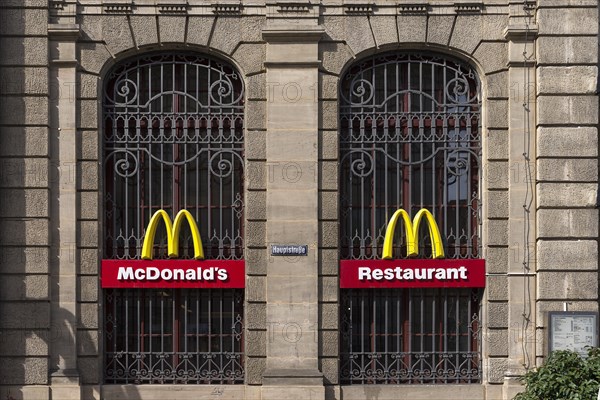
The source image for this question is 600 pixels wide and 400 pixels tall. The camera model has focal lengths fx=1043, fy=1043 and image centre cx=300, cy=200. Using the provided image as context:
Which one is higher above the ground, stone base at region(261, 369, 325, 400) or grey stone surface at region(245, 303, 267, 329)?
grey stone surface at region(245, 303, 267, 329)

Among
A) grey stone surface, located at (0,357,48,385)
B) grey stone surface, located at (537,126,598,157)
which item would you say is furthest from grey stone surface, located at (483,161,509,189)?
grey stone surface, located at (0,357,48,385)

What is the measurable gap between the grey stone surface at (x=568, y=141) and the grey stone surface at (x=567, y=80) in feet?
2.32

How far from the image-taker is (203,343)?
19797 millimetres

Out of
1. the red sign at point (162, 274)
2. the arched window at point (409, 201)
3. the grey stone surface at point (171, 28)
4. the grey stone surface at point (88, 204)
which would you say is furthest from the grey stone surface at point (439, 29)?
the grey stone surface at point (88, 204)

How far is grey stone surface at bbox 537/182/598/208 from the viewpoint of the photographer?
760 inches

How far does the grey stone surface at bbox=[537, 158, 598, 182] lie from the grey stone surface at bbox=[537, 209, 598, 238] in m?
0.59

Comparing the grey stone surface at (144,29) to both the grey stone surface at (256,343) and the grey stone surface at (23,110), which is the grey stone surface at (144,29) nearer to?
the grey stone surface at (23,110)

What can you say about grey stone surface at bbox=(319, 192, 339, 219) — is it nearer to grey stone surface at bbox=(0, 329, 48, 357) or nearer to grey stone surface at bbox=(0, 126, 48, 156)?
grey stone surface at bbox=(0, 126, 48, 156)

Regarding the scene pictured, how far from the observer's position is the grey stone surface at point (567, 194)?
19312 millimetres

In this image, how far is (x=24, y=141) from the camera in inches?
762

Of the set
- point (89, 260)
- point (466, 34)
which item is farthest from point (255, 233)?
point (466, 34)

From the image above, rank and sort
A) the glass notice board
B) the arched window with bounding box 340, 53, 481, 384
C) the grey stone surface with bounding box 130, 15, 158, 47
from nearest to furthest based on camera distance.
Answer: the glass notice board, the grey stone surface with bounding box 130, 15, 158, 47, the arched window with bounding box 340, 53, 481, 384

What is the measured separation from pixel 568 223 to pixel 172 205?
24.3 feet

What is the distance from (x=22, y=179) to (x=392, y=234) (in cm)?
695
